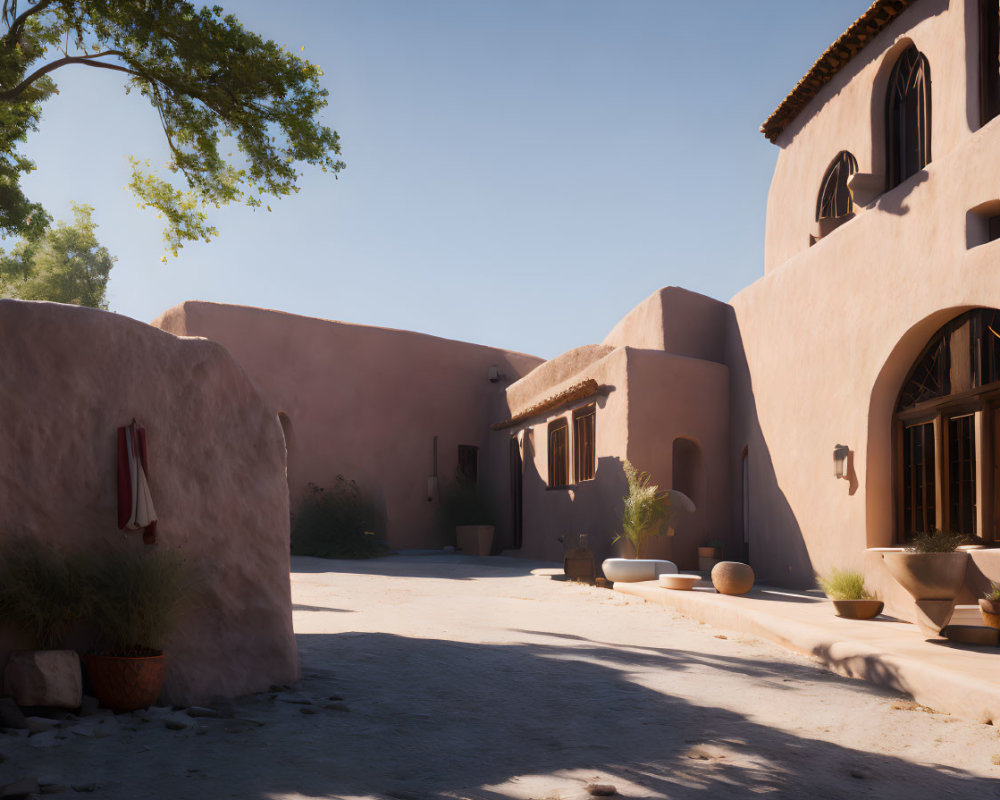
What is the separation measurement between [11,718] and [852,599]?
7260mm

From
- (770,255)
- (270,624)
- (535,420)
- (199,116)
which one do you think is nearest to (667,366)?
(770,255)

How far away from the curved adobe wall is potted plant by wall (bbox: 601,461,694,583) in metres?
4.71

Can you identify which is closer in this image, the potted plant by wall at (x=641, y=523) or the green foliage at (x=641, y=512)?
the potted plant by wall at (x=641, y=523)


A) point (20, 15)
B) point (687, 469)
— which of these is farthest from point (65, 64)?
point (687, 469)

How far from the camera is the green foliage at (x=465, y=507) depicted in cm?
2052

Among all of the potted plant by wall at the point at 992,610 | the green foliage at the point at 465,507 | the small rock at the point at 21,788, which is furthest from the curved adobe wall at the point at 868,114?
the small rock at the point at 21,788

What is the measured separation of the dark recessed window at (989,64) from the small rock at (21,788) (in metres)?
10.4

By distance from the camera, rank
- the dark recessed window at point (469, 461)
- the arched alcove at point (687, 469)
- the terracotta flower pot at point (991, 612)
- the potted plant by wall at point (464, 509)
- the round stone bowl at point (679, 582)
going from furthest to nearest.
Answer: the dark recessed window at point (469, 461) → the potted plant by wall at point (464, 509) → the arched alcove at point (687, 469) → the round stone bowl at point (679, 582) → the terracotta flower pot at point (991, 612)

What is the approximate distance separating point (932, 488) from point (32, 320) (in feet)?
29.0

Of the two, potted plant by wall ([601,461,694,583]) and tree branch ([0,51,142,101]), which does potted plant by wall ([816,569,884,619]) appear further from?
tree branch ([0,51,142,101])

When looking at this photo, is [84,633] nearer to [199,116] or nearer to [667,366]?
[199,116]

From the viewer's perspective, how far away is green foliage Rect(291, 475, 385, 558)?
18.1 m

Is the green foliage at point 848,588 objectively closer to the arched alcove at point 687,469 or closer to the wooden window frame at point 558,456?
the arched alcove at point 687,469

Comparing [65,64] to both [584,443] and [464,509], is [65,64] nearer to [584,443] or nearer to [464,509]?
[584,443]
